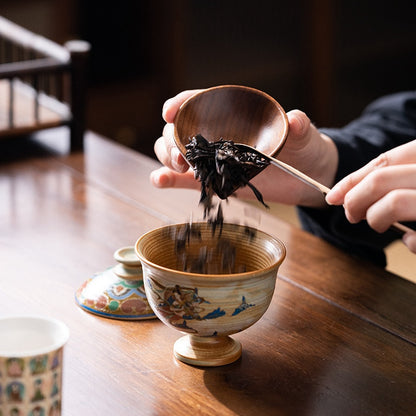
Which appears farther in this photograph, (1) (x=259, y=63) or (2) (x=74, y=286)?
(1) (x=259, y=63)

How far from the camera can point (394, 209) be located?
0.94 m

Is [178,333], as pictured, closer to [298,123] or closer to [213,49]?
[298,123]

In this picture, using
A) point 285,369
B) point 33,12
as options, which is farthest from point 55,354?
point 33,12

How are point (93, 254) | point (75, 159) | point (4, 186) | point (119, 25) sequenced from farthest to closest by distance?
point (119, 25) < point (75, 159) < point (4, 186) < point (93, 254)

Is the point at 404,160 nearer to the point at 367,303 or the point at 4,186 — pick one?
the point at 367,303

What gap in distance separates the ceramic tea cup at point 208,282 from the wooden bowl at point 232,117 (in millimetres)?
160

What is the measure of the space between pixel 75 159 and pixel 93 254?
1.68ft

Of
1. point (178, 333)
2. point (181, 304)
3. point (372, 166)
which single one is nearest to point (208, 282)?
point (181, 304)

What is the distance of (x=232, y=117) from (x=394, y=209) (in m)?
0.32

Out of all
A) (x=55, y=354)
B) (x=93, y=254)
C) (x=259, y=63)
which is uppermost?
(x=55, y=354)

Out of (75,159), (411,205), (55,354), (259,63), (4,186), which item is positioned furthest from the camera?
(259,63)

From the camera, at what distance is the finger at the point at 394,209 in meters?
0.93

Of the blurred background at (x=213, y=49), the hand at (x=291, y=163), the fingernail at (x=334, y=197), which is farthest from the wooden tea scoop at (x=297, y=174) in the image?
the blurred background at (x=213, y=49)

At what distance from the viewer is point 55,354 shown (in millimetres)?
729
